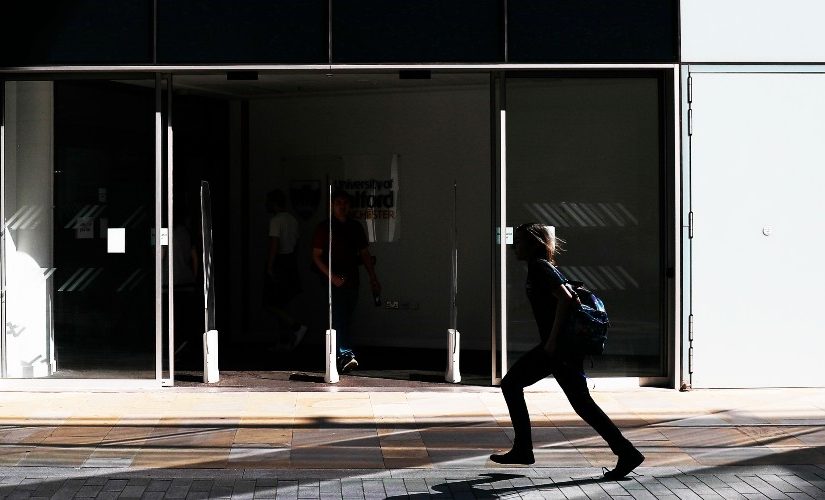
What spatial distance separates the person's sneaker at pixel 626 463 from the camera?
7.91m

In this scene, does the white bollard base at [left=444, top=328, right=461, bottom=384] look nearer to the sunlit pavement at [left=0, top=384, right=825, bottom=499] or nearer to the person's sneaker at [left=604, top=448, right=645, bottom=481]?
the sunlit pavement at [left=0, top=384, right=825, bottom=499]

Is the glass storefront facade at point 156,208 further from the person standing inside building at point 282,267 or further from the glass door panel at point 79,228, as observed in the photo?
the person standing inside building at point 282,267

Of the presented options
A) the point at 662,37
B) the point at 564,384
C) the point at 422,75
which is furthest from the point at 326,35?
the point at 564,384

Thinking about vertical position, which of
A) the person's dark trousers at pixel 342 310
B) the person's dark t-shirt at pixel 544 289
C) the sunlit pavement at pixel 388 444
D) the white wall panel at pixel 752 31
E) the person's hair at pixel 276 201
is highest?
the white wall panel at pixel 752 31

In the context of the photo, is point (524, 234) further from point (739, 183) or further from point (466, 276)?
point (466, 276)

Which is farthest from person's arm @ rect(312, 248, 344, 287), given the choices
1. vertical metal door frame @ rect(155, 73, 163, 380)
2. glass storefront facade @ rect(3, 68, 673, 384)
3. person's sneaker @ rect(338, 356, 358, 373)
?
vertical metal door frame @ rect(155, 73, 163, 380)

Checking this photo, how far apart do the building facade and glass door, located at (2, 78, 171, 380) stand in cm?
2

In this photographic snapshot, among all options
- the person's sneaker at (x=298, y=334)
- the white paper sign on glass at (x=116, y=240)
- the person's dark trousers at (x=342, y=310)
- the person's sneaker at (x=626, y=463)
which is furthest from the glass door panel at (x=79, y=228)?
the person's sneaker at (x=626, y=463)

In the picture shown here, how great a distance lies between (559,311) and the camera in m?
7.82

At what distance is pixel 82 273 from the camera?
1180cm

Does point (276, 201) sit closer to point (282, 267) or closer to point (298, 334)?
point (282, 267)

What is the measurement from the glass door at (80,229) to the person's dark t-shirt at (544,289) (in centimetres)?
481

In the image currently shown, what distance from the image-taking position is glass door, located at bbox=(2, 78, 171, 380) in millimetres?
11742

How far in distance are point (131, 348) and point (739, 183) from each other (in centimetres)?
567
